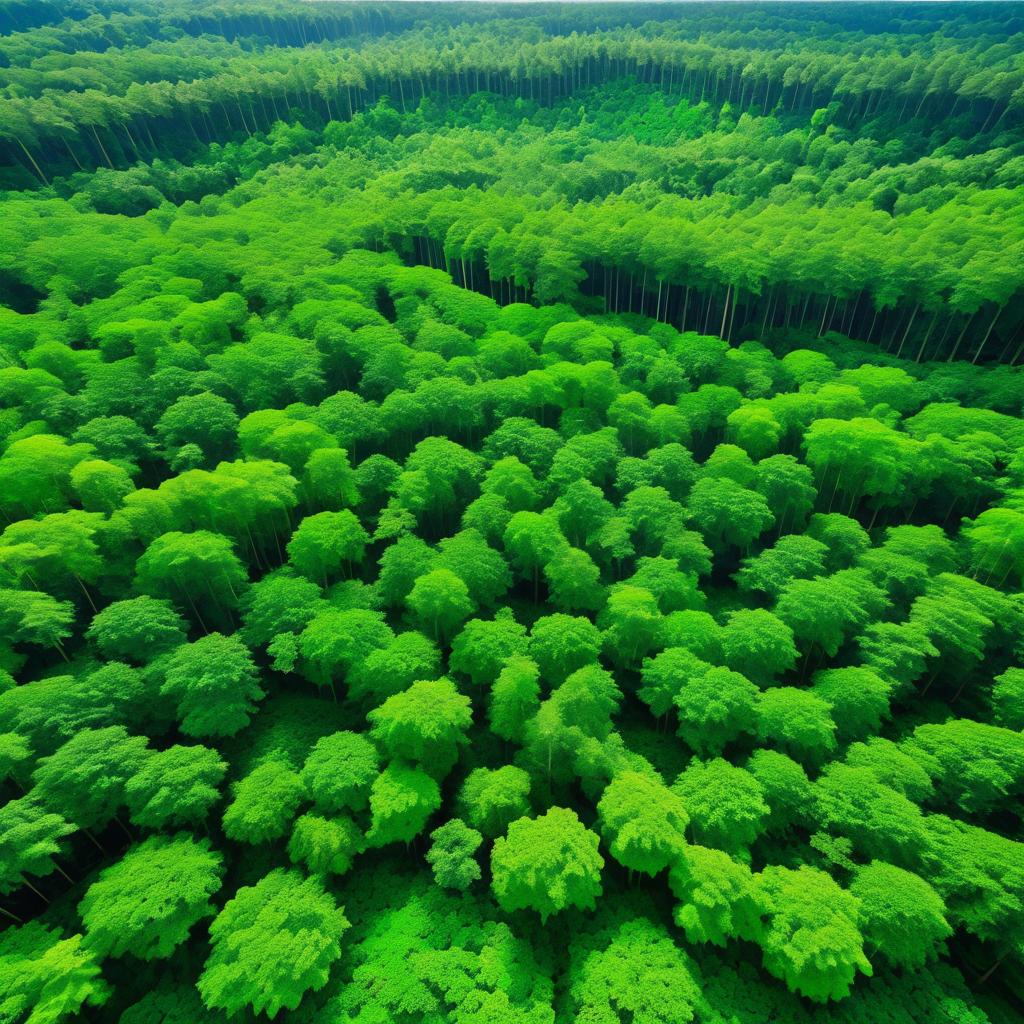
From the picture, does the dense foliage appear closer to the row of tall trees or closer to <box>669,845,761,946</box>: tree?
<box>669,845,761,946</box>: tree

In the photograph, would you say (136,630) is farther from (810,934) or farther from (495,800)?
(810,934)

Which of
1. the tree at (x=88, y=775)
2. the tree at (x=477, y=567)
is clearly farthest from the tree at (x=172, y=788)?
the tree at (x=477, y=567)

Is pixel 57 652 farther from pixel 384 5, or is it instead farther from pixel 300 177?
pixel 384 5

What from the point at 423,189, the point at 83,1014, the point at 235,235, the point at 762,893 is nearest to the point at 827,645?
the point at 762,893

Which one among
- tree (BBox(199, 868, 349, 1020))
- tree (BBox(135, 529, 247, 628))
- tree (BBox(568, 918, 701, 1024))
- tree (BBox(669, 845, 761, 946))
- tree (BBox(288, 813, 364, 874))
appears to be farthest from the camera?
tree (BBox(135, 529, 247, 628))

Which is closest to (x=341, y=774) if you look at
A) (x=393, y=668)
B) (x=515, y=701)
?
(x=393, y=668)

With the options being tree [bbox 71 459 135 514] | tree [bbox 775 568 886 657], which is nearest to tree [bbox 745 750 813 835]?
tree [bbox 775 568 886 657]
